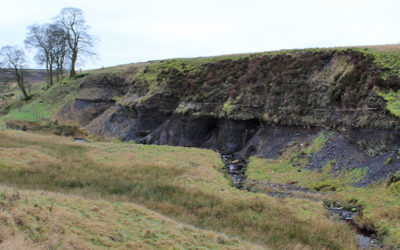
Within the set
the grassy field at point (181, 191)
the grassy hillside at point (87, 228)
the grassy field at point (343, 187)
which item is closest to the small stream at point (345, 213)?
the grassy field at point (343, 187)

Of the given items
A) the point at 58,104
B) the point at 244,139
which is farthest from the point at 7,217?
the point at 58,104

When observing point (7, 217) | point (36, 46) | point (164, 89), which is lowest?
point (7, 217)

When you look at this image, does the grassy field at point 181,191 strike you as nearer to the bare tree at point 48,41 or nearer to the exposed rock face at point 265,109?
the exposed rock face at point 265,109

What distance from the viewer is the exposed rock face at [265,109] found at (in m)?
19.8

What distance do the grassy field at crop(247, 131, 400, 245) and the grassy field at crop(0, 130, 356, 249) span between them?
1.48 meters

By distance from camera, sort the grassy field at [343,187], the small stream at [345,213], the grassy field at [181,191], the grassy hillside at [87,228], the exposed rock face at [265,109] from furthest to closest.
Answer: the exposed rock face at [265,109], the grassy field at [343,187], the grassy field at [181,191], the small stream at [345,213], the grassy hillside at [87,228]

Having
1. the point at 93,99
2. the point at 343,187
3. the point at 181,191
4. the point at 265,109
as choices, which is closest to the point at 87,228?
the point at 181,191

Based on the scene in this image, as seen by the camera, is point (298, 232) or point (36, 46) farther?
point (36, 46)

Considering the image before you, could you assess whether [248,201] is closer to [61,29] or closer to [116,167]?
[116,167]

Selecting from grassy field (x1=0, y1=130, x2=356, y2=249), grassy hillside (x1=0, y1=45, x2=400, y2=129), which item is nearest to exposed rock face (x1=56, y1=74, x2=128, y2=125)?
grassy hillside (x1=0, y1=45, x2=400, y2=129)

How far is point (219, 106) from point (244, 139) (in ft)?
17.2

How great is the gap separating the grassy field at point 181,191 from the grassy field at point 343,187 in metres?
1.48

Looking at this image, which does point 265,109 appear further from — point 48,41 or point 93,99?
point 48,41

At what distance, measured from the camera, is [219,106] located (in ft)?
109
